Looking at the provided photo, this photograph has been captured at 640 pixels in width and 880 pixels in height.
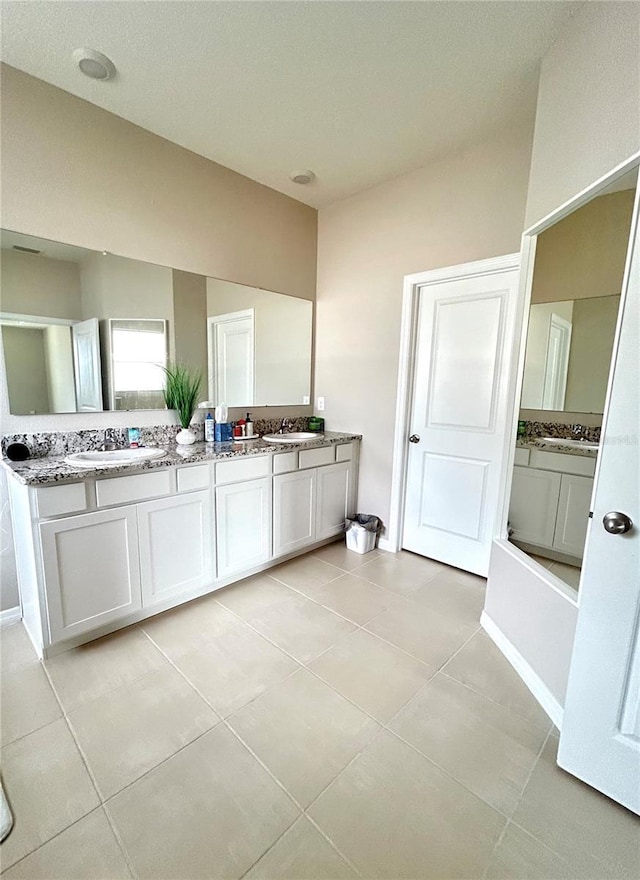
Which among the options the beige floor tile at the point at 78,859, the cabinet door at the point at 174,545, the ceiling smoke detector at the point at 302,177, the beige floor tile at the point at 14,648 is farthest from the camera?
the ceiling smoke detector at the point at 302,177

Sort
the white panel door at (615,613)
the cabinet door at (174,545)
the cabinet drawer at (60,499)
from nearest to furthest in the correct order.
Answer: the white panel door at (615,613) → the cabinet drawer at (60,499) → the cabinet door at (174,545)

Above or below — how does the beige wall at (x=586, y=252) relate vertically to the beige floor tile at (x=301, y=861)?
above

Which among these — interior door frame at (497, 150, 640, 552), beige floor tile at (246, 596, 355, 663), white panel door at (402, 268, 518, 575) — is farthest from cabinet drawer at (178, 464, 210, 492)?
interior door frame at (497, 150, 640, 552)

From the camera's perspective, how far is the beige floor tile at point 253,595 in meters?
2.24

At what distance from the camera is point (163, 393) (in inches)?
98.5

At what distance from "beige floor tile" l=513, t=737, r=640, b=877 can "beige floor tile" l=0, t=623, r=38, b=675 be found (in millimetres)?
2119

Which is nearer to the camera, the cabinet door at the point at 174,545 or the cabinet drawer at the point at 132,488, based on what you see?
the cabinet drawer at the point at 132,488

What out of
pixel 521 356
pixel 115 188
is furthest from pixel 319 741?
pixel 115 188

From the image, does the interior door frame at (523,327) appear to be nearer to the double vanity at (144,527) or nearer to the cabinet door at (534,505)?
the cabinet door at (534,505)

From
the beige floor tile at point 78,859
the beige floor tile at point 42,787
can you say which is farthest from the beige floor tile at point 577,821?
the beige floor tile at point 42,787

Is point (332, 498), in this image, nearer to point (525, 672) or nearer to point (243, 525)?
point (243, 525)

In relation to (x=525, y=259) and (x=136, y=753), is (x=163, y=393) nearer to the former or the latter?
(x=136, y=753)

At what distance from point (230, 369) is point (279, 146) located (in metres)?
1.46

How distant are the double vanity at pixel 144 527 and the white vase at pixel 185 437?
0.08m
